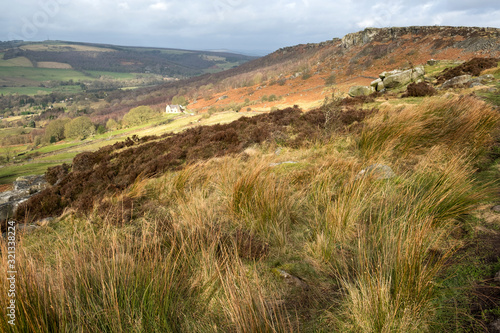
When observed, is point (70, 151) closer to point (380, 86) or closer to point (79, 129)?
point (79, 129)

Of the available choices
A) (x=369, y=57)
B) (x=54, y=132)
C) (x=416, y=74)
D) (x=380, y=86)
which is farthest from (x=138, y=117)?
(x=416, y=74)

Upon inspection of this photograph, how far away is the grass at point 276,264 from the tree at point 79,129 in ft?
240

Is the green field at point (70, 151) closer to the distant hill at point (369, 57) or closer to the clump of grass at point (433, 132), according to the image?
the distant hill at point (369, 57)

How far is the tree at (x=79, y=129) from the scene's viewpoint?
211 feet

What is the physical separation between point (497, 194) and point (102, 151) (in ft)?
49.9

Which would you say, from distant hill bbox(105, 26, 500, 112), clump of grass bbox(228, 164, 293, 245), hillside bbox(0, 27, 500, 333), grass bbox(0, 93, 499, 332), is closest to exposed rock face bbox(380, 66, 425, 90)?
distant hill bbox(105, 26, 500, 112)

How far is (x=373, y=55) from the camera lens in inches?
2078

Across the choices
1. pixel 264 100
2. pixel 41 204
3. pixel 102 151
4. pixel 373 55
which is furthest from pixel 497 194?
pixel 373 55

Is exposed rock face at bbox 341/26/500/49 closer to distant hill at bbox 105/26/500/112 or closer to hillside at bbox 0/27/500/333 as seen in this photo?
distant hill at bbox 105/26/500/112

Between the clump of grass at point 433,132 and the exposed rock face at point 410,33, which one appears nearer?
the clump of grass at point 433,132

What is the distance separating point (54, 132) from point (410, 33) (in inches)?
3829

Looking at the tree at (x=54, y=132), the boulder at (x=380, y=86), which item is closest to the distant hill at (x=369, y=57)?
the boulder at (x=380, y=86)

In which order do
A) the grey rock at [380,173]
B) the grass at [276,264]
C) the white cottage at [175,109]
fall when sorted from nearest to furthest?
the grass at [276,264] < the grey rock at [380,173] < the white cottage at [175,109]

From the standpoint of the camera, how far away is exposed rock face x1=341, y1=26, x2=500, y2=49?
3894cm
